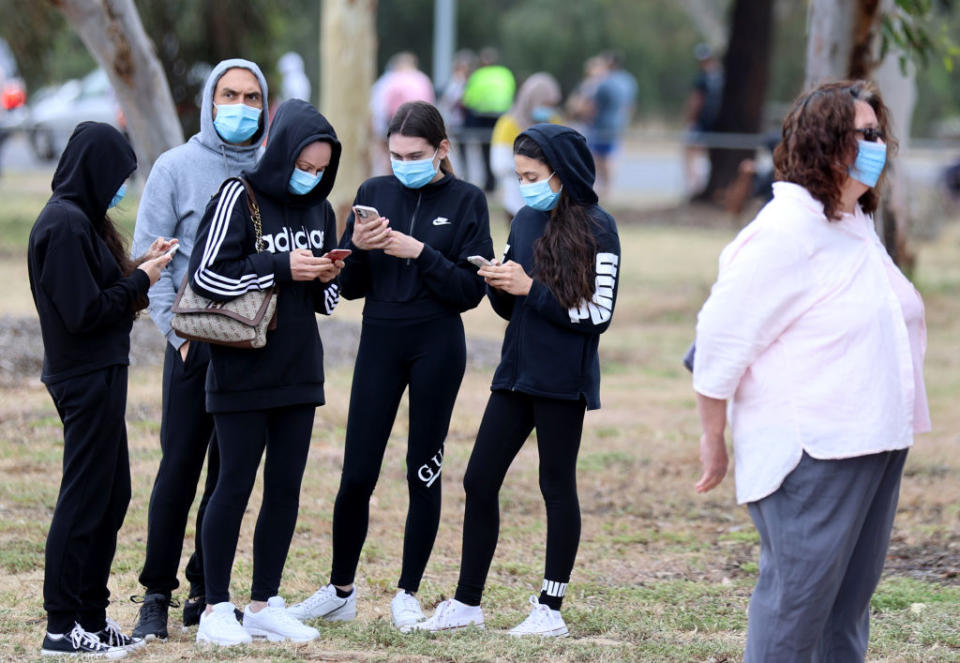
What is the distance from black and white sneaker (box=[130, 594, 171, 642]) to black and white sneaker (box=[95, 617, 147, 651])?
3.4 inches

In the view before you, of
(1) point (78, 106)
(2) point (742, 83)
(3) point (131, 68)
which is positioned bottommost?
(3) point (131, 68)

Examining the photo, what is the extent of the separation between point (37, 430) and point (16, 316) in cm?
337

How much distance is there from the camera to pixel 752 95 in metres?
22.0

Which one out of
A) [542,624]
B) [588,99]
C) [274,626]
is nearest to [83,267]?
[274,626]

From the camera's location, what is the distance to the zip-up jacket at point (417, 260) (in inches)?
191

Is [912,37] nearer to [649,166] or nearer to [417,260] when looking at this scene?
[417,260]

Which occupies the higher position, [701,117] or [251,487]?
[701,117]

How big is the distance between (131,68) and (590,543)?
4343 mm

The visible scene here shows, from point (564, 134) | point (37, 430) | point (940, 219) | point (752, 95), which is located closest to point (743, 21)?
point (752, 95)

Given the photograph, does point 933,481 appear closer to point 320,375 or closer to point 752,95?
point 320,375

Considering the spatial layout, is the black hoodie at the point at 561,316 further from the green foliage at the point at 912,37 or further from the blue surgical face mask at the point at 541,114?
the blue surgical face mask at the point at 541,114

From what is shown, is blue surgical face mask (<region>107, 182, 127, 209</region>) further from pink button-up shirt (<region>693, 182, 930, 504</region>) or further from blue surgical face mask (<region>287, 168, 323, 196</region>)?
pink button-up shirt (<region>693, 182, 930, 504</region>)

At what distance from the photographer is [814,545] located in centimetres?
340

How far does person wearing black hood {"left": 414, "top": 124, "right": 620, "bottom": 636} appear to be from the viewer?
15.4 feet
